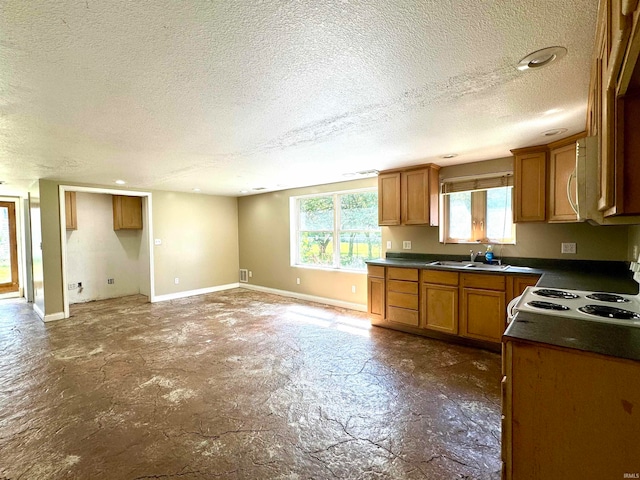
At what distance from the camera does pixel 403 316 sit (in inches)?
158

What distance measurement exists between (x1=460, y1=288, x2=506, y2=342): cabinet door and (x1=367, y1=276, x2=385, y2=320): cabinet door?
3.54 ft

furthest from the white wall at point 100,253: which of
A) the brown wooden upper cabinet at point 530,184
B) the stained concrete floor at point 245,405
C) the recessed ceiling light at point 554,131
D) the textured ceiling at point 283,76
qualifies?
the recessed ceiling light at point 554,131

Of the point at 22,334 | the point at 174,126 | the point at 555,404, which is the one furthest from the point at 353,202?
the point at 22,334

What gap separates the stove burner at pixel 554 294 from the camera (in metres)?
2.06

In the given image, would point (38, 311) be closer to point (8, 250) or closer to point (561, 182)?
point (8, 250)

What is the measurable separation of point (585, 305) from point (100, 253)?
7.84 meters

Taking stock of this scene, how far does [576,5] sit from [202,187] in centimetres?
574

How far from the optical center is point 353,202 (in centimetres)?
538

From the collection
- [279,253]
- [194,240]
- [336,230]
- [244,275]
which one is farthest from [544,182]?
[194,240]

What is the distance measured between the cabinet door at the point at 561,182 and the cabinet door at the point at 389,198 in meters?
1.75

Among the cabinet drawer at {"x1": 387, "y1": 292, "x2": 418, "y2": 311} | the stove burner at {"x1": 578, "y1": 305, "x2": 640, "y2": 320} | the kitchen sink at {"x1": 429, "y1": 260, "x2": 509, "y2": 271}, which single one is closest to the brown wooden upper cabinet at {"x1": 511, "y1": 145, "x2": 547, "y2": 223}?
the kitchen sink at {"x1": 429, "y1": 260, "x2": 509, "y2": 271}

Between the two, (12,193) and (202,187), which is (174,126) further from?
(12,193)

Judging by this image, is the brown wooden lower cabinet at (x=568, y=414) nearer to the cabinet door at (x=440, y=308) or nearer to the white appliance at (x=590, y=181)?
the white appliance at (x=590, y=181)

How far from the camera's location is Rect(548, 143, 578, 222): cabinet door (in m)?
2.98
